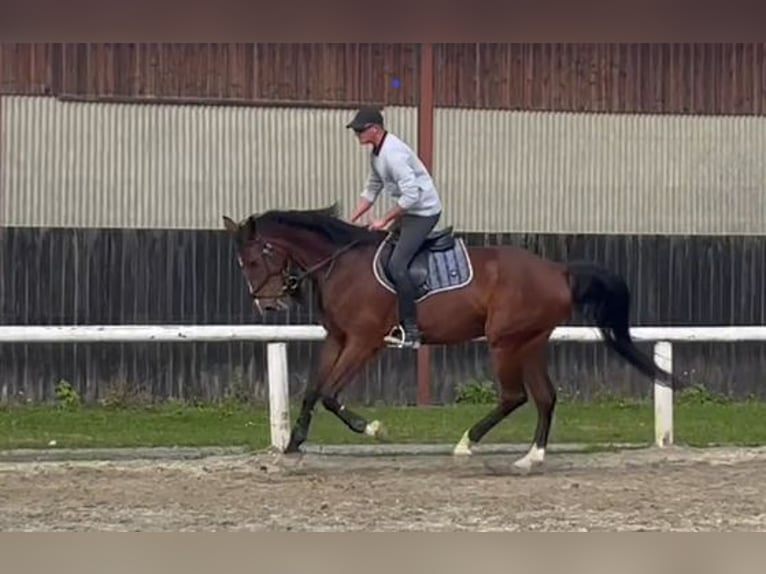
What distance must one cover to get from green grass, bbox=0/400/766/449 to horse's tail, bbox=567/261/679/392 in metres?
1.95

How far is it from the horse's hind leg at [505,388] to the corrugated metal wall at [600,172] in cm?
784

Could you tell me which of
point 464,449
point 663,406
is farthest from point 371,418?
point 464,449

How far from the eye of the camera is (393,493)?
7.57 m

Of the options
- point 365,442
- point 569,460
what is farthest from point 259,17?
point 365,442

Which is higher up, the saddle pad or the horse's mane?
the horse's mane

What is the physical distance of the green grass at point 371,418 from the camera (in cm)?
1135

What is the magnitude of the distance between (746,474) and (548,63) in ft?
29.0

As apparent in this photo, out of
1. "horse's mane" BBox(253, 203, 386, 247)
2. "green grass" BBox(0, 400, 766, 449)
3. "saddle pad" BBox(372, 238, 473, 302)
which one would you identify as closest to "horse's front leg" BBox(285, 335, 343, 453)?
"saddle pad" BBox(372, 238, 473, 302)

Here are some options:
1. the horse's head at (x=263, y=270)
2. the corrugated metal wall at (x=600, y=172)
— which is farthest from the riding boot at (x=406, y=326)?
the corrugated metal wall at (x=600, y=172)

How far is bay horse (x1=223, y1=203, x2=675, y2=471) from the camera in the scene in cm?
871

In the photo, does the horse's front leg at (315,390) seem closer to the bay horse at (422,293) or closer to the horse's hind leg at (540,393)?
→ the bay horse at (422,293)

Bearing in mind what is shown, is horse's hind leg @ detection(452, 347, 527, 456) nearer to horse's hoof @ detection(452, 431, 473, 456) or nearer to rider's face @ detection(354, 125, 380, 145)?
horse's hoof @ detection(452, 431, 473, 456)

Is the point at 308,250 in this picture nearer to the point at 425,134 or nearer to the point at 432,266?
the point at 432,266

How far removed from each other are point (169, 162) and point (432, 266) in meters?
8.32
